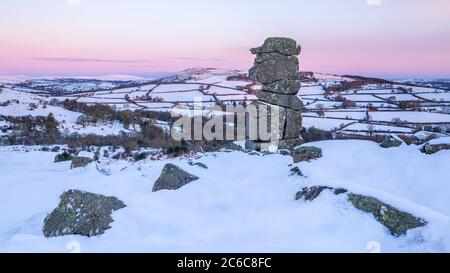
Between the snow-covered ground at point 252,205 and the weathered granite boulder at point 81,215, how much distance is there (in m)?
0.27

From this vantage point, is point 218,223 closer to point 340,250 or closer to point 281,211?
point 281,211

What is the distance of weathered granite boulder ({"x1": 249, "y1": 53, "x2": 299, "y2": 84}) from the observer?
67.5 feet

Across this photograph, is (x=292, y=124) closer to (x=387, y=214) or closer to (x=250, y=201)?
(x=250, y=201)

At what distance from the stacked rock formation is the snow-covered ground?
492 centimetres

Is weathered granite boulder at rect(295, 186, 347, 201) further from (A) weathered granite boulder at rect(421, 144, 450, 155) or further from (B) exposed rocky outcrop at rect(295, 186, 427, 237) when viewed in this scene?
(A) weathered granite boulder at rect(421, 144, 450, 155)

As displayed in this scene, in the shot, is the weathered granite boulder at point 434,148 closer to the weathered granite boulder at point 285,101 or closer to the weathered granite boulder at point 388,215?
the weathered granite boulder at point 388,215

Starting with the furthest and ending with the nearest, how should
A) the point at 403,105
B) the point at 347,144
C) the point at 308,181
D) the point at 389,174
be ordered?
the point at 403,105 < the point at 347,144 < the point at 389,174 < the point at 308,181

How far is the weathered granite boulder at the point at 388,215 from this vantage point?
6699 mm

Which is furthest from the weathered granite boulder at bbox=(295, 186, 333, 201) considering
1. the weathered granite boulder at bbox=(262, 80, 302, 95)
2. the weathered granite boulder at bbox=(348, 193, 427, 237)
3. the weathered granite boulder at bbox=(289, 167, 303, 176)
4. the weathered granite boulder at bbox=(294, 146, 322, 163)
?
the weathered granite boulder at bbox=(262, 80, 302, 95)

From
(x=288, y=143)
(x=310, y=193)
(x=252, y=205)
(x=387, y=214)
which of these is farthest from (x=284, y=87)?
(x=387, y=214)

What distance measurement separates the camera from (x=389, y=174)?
37.5 ft
